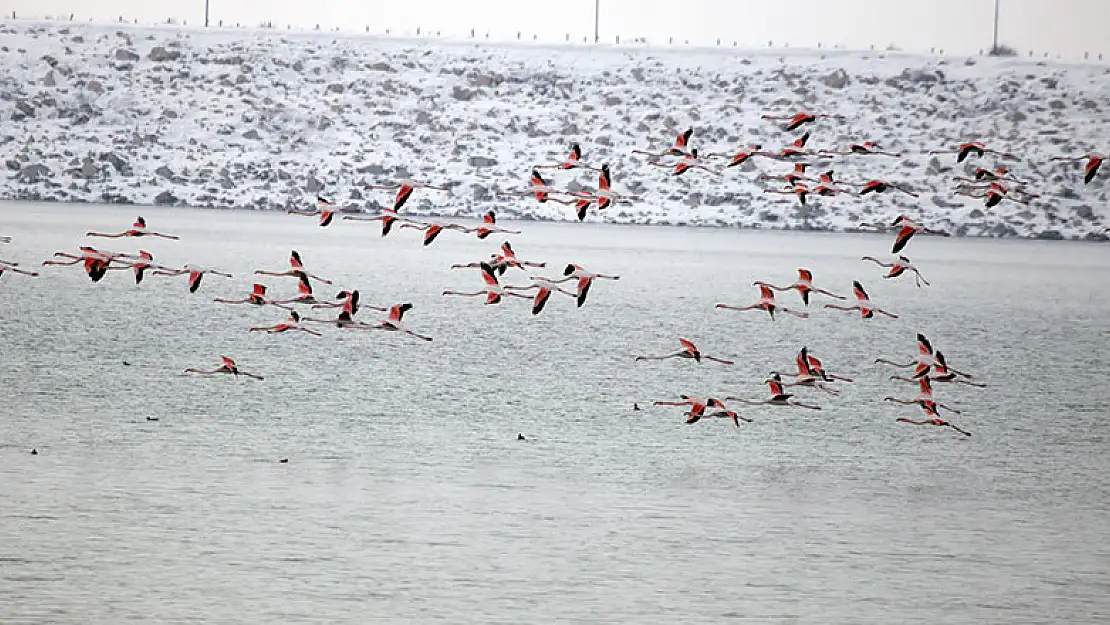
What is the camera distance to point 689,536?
14.3 m

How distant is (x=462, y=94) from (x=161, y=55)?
49.6 feet

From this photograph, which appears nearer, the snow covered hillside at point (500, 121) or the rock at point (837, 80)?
the snow covered hillside at point (500, 121)

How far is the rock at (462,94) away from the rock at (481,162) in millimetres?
8392

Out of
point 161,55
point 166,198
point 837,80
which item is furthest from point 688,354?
point 161,55

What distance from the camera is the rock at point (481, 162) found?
71.6m

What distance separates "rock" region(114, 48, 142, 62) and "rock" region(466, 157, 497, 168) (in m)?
20.3

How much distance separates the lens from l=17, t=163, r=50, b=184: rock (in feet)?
220

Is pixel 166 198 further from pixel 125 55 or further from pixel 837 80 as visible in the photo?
pixel 837 80

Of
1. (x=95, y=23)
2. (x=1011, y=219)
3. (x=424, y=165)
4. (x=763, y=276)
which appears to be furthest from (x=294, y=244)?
(x=95, y=23)

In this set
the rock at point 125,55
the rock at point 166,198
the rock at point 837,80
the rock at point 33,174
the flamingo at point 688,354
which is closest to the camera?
the flamingo at point 688,354

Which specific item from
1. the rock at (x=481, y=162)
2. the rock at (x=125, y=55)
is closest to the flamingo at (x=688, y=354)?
the rock at (x=481, y=162)

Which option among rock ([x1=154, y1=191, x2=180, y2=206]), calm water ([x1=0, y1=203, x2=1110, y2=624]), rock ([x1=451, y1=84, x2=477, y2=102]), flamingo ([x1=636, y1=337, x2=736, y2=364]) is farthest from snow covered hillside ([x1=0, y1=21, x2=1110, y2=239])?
flamingo ([x1=636, y1=337, x2=736, y2=364])

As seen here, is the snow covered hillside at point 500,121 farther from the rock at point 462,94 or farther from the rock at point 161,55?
the rock at point 462,94

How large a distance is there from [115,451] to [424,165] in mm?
55110
